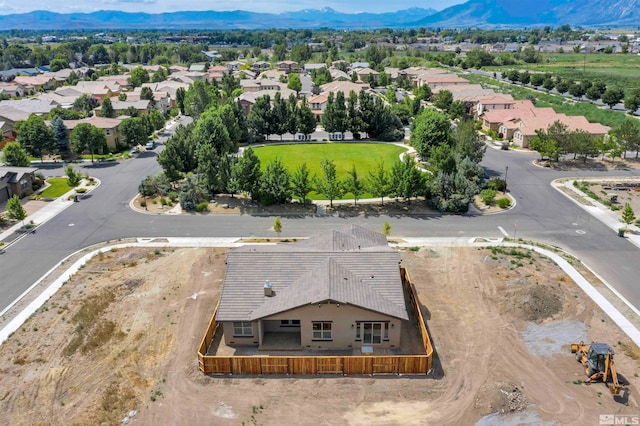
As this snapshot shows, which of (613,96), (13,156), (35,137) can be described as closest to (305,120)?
(35,137)

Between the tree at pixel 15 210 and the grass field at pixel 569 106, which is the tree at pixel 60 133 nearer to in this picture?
the tree at pixel 15 210

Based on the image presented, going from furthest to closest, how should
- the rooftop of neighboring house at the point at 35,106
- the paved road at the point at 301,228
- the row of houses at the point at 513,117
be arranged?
1. the rooftop of neighboring house at the point at 35,106
2. the row of houses at the point at 513,117
3. the paved road at the point at 301,228

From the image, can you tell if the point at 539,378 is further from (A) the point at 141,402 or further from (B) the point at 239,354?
(A) the point at 141,402

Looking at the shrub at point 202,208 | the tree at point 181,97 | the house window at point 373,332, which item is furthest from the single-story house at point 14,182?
the tree at point 181,97

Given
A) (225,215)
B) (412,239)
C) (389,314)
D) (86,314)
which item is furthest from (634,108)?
(86,314)

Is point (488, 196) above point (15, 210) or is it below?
below

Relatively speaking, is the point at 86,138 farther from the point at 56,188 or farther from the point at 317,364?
the point at 317,364

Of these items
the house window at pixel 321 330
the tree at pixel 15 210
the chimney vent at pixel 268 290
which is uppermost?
the chimney vent at pixel 268 290
